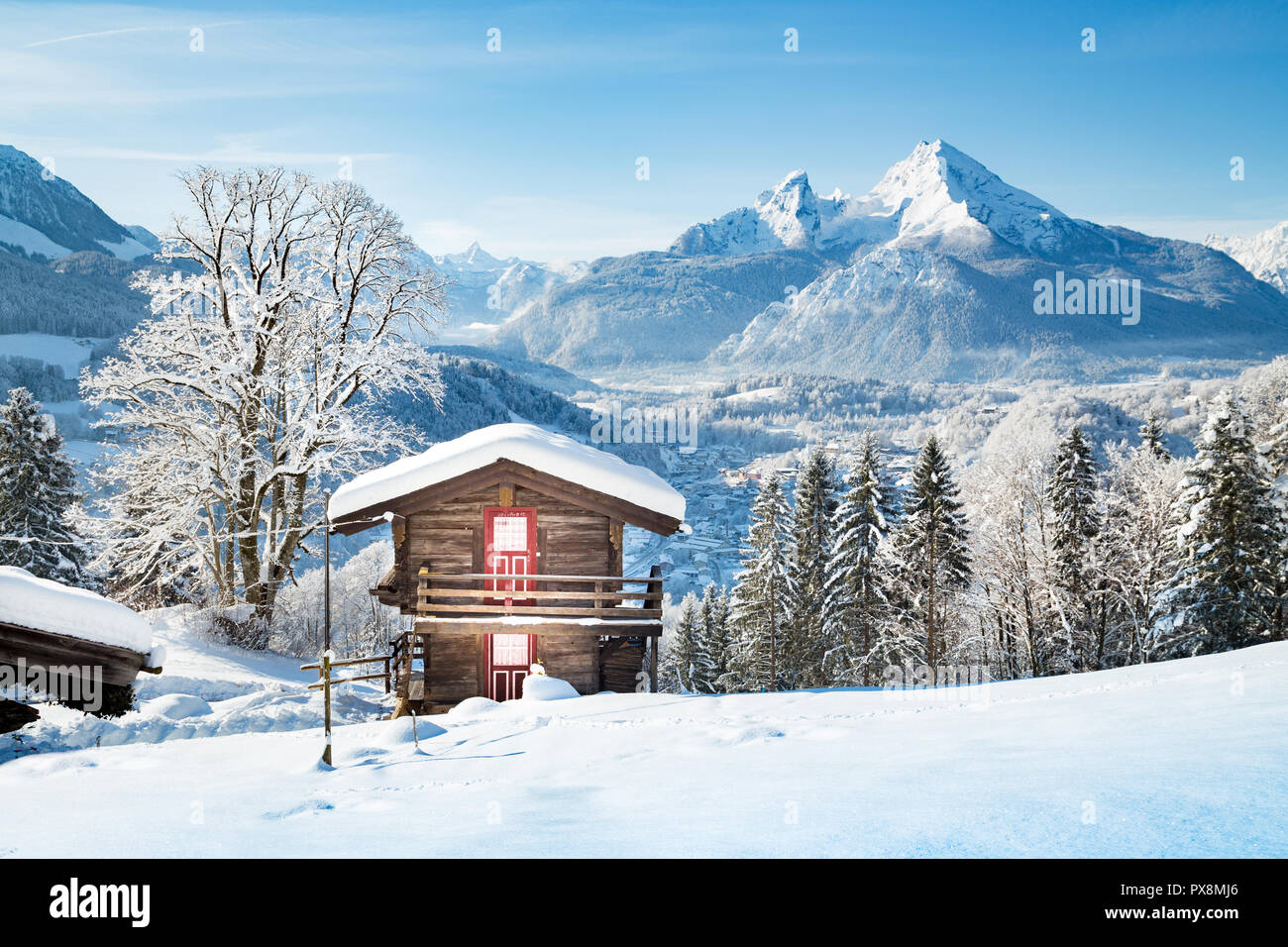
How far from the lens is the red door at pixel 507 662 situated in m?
18.5

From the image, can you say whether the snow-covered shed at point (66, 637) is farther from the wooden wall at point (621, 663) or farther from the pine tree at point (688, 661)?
the pine tree at point (688, 661)

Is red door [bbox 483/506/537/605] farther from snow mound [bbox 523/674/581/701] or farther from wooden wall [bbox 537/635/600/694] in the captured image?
snow mound [bbox 523/674/581/701]

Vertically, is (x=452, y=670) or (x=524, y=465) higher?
(x=524, y=465)

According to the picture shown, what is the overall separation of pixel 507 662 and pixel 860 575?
911 inches

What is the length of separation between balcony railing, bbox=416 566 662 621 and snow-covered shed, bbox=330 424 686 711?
1.3 inches

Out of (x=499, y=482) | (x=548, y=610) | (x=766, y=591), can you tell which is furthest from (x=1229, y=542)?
(x=499, y=482)

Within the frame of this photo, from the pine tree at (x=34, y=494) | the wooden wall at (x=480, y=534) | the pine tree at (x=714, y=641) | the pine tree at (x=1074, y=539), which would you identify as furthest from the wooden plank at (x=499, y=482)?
the pine tree at (x=714, y=641)

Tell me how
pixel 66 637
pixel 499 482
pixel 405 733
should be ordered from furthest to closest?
pixel 499 482
pixel 405 733
pixel 66 637

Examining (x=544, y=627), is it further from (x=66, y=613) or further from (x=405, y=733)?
(x=66, y=613)

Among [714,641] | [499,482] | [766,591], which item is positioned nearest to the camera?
[499,482]

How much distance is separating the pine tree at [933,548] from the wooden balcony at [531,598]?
70.7ft

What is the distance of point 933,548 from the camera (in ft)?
117

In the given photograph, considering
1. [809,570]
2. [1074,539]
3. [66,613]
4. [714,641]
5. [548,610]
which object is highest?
[66,613]
